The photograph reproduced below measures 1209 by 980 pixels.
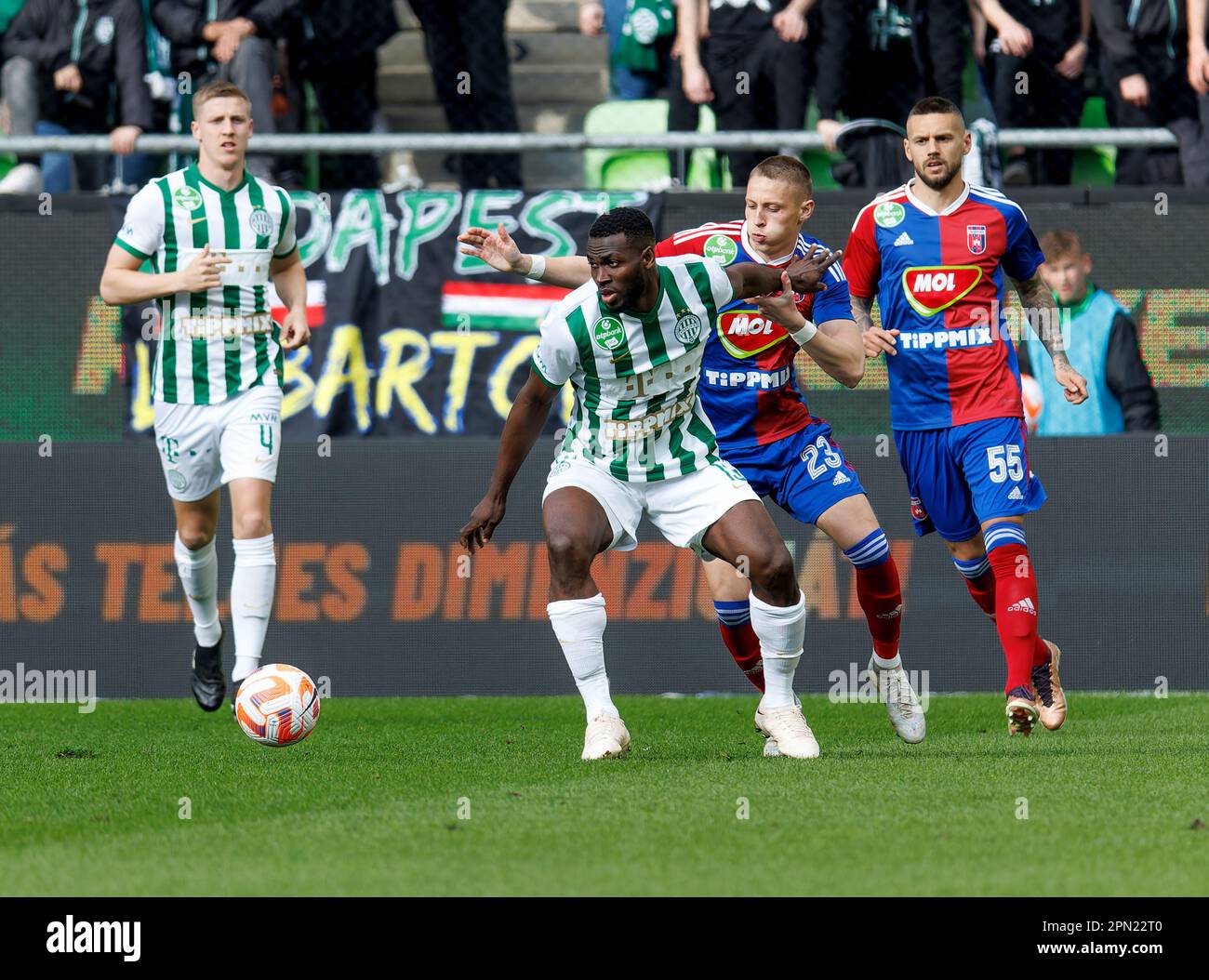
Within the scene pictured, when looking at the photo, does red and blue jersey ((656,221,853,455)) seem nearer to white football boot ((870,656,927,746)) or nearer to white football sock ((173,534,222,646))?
white football boot ((870,656,927,746))

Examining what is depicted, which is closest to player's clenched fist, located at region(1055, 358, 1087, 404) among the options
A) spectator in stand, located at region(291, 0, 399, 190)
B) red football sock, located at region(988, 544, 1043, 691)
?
red football sock, located at region(988, 544, 1043, 691)

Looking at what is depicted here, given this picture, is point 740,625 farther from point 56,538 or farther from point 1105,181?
point 1105,181

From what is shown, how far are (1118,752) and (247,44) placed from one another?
6.55 metres

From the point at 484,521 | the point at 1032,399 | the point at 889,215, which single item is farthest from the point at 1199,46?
the point at 484,521

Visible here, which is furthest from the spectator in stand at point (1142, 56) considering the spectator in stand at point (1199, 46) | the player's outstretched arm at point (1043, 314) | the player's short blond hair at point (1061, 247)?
the player's outstretched arm at point (1043, 314)

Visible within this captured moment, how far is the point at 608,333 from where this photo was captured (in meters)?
6.73

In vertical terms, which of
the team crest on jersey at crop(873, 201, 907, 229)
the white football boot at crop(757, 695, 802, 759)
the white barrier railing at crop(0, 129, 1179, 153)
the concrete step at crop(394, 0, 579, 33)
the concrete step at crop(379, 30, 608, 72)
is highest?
the concrete step at crop(394, 0, 579, 33)

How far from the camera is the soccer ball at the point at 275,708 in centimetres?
709

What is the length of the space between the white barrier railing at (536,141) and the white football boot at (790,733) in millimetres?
4151

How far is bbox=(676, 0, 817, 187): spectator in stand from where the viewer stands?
10.9 m

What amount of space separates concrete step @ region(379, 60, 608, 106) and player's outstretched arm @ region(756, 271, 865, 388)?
6.22 metres
